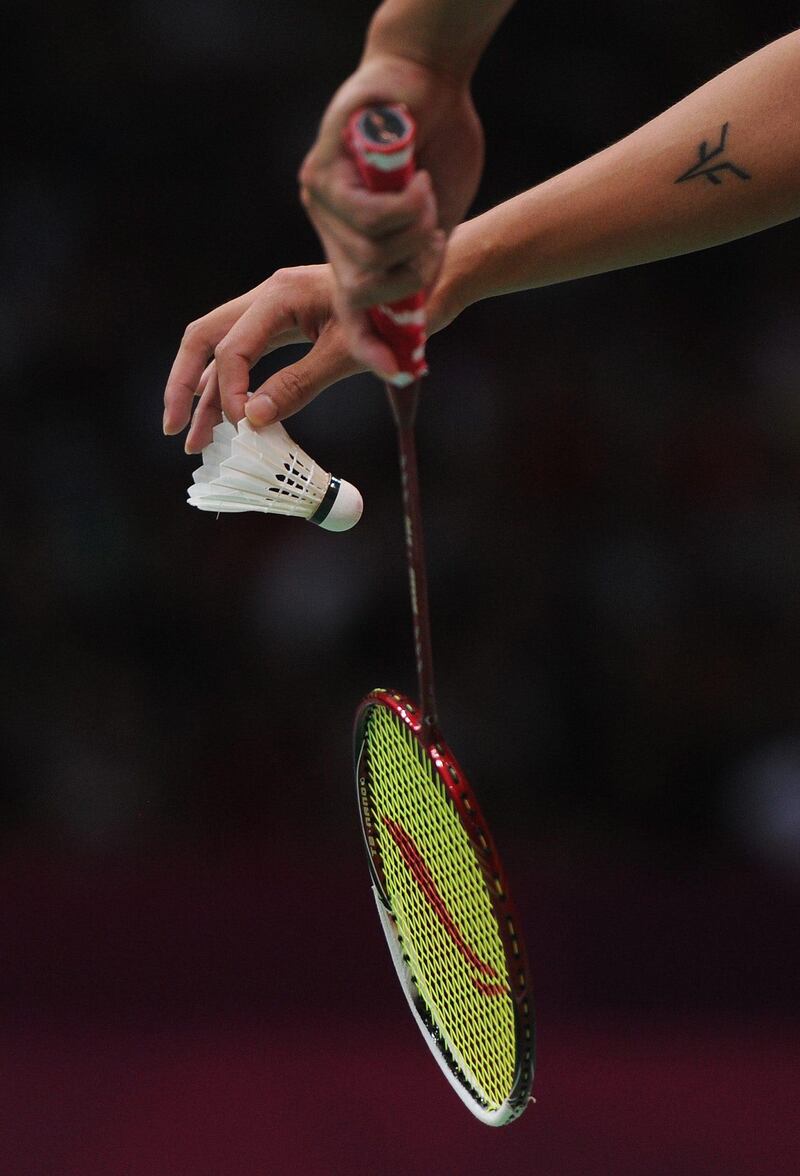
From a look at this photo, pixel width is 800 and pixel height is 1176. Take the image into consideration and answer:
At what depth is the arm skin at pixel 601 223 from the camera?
960 millimetres

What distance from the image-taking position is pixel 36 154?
261 cm

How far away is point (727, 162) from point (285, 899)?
1356 mm

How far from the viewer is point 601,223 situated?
0.98 metres

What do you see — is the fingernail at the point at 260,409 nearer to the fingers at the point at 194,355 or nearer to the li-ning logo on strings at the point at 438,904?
the fingers at the point at 194,355

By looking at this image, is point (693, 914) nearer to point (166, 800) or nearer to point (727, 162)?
point (166, 800)

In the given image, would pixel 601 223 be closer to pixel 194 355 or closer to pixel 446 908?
pixel 194 355

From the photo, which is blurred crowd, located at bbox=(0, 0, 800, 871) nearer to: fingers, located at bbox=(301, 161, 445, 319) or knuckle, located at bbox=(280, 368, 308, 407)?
knuckle, located at bbox=(280, 368, 308, 407)

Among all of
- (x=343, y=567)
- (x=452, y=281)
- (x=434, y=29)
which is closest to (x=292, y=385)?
(x=452, y=281)

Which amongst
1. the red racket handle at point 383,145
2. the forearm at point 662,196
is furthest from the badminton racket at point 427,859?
the forearm at point 662,196

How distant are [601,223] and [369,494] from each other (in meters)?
1.62

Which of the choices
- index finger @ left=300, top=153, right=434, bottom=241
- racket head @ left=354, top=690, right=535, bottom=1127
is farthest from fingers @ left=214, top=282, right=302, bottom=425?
index finger @ left=300, top=153, right=434, bottom=241

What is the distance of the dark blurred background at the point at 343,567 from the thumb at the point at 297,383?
1.15 meters

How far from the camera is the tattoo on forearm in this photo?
96 cm

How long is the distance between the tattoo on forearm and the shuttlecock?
31 cm
